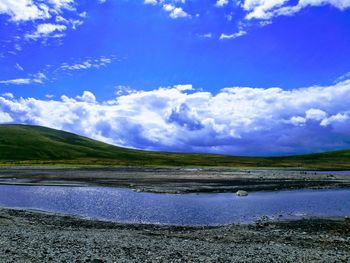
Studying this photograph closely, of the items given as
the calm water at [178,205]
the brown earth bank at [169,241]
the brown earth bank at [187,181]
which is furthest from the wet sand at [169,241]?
the brown earth bank at [187,181]

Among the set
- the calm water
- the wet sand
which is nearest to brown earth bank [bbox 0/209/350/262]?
the wet sand

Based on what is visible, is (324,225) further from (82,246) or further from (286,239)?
(82,246)

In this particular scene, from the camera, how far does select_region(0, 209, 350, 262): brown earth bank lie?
21938 millimetres

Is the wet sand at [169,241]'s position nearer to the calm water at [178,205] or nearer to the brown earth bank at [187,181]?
the calm water at [178,205]

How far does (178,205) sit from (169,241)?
2362 cm

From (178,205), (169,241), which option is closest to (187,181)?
(178,205)

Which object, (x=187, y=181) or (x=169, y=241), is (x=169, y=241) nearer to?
(x=169, y=241)

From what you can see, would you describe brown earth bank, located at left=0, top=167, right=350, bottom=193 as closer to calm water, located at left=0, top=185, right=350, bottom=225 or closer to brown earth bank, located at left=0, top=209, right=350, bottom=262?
calm water, located at left=0, top=185, right=350, bottom=225

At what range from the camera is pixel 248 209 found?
157 feet

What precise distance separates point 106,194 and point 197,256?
146 feet

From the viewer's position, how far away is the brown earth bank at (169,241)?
2194 cm

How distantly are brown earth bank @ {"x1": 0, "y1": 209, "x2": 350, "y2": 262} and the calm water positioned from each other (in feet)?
17.3

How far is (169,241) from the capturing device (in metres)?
27.6

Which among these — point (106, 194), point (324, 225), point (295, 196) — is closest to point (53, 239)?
point (324, 225)
